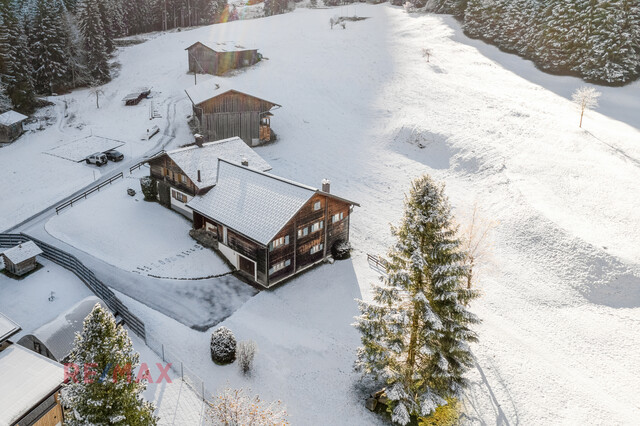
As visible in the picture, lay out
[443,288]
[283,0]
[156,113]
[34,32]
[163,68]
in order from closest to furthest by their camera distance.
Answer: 1. [443,288]
2. [156,113]
3. [34,32]
4. [163,68]
5. [283,0]

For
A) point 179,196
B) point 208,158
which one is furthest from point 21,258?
point 208,158

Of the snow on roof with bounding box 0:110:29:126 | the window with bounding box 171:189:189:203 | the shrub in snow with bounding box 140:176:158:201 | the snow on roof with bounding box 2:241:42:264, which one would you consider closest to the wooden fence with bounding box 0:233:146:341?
the snow on roof with bounding box 2:241:42:264

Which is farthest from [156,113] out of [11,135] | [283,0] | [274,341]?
[283,0]

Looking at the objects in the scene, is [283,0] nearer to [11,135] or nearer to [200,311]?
[11,135]

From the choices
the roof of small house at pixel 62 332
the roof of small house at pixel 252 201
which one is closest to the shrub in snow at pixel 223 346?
the roof of small house at pixel 62 332

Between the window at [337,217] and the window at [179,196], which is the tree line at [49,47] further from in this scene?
the window at [337,217]

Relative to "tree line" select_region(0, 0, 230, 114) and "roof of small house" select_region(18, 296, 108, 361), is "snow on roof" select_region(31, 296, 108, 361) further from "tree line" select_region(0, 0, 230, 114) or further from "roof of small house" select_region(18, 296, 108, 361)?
"tree line" select_region(0, 0, 230, 114)
